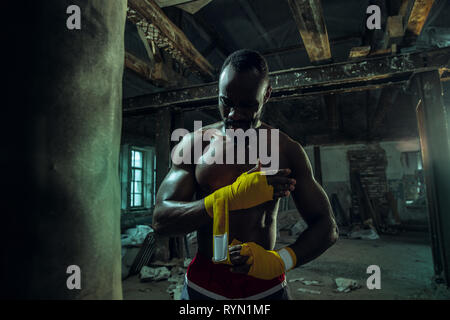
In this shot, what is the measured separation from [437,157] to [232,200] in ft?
11.3

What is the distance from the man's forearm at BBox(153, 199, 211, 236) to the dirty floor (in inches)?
101

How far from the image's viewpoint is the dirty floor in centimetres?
362

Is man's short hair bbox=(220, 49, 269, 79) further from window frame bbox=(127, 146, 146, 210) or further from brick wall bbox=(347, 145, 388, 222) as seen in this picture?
brick wall bbox=(347, 145, 388, 222)

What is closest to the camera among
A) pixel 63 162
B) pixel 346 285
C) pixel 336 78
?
pixel 63 162

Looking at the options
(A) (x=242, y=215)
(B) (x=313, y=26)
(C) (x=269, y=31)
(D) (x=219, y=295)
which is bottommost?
(D) (x=219, y=295)

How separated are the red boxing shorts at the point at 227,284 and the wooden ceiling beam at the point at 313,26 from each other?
255cm

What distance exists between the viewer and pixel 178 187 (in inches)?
→ 63.3

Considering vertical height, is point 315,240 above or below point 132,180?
below

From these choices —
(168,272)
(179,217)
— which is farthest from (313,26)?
(168,272)

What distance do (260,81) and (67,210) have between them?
4.15 ft

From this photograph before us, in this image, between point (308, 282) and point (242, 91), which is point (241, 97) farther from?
point (308, 282)

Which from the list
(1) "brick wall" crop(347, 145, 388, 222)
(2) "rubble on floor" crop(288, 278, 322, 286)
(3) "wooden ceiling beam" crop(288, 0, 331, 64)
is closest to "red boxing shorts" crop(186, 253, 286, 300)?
(3) "wooden ceiling beam" crop(288, 0, 331, 64)

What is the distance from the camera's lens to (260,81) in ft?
5.04
